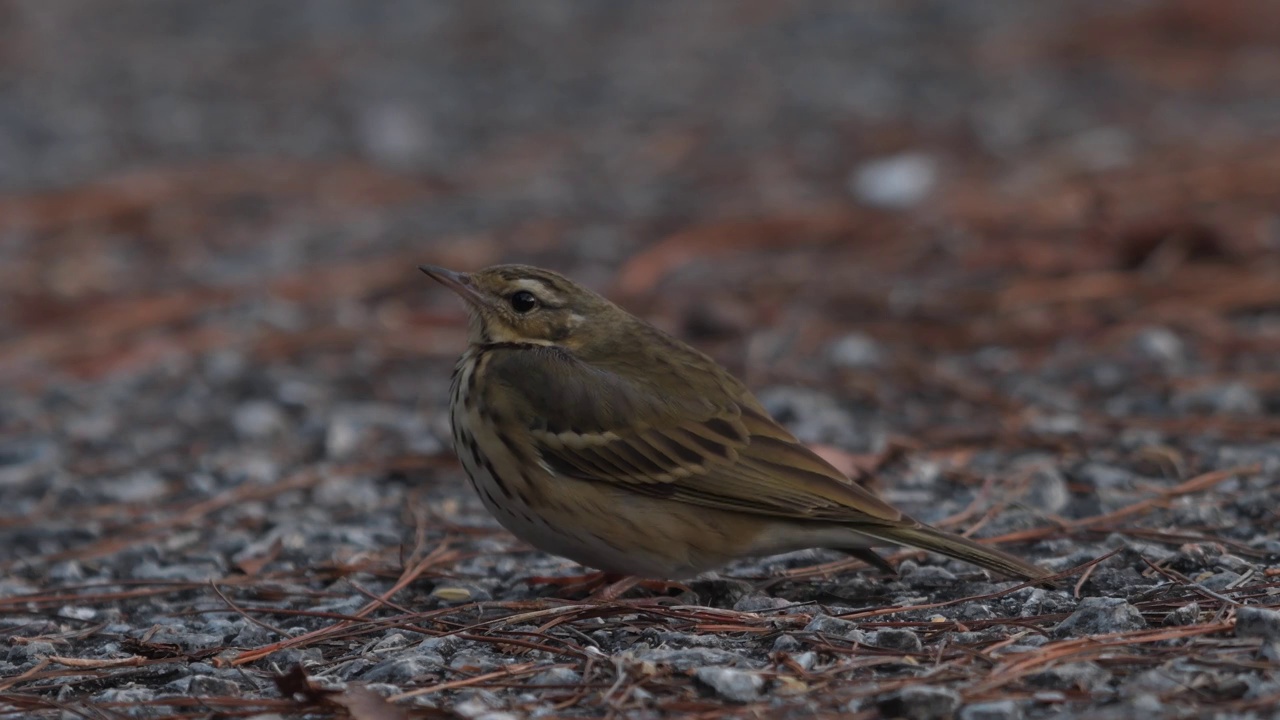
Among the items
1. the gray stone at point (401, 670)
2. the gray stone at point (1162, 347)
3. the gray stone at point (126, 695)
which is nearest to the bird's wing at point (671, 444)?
the gray stone at point (401, 670)

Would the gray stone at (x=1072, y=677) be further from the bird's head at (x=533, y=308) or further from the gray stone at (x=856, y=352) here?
the gray stone at (x=856, y=352)

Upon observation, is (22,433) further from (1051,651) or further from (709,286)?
(1051,651)

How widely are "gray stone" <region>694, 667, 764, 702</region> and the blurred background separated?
10.1ft

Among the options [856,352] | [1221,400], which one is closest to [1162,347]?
[1221,400]

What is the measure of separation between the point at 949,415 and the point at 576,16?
11.9 m

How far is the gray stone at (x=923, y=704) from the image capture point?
371 cm

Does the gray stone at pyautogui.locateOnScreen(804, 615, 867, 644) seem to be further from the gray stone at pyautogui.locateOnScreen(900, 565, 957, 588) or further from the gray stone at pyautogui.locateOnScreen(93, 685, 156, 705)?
the gray stone at pyautogui.locateOnScreen(93, 685, 156, 705)

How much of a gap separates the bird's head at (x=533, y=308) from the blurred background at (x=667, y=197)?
1.84 metres

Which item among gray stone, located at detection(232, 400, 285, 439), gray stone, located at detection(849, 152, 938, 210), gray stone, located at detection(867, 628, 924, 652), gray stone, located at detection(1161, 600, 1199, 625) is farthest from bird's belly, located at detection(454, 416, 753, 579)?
gray stone, located at detection(849, 152, 938, 210)

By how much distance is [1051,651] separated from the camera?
4.02 metres

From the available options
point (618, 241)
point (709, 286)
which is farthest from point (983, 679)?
point (618, 241)

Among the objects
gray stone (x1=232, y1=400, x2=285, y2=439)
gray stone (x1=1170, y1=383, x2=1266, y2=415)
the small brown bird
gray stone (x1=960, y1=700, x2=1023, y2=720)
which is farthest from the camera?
gray stone (x1=232, y1=400, x2=285, y2=439)

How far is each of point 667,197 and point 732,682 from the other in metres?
8.49

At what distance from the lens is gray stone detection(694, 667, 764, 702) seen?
3.90 m
